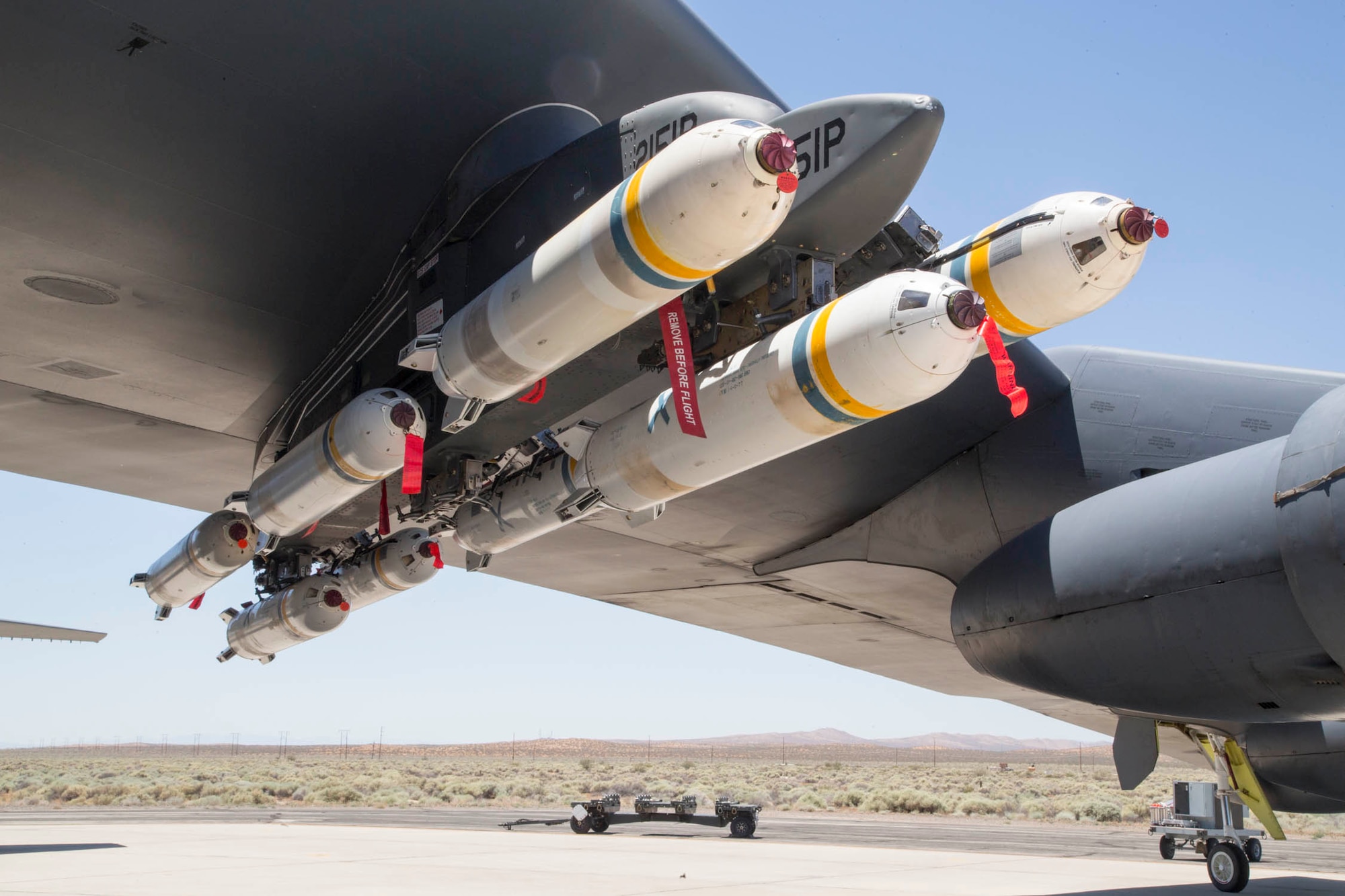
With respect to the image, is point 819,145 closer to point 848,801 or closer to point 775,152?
point 775,152

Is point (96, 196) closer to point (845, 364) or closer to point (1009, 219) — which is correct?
point (845, 364)

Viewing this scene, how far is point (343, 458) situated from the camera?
8.05 metres

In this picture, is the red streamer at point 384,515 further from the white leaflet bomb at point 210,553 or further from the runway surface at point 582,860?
the runway surface at point 582,860

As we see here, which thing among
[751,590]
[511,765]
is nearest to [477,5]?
[751,590]

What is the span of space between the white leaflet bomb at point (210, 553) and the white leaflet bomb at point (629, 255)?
16.6ft

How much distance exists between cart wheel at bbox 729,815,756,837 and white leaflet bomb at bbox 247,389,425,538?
16.0 metres

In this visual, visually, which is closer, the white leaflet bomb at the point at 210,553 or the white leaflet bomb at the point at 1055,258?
the white leaflet bomb at the point at 1055,258

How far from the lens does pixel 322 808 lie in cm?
3709

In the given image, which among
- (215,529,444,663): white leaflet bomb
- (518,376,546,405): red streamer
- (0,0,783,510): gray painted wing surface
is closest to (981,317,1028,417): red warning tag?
(518,376,546,405): red streamer

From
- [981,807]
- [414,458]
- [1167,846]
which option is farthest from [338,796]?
[414,458]

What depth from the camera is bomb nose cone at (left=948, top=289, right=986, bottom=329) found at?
5.50 m

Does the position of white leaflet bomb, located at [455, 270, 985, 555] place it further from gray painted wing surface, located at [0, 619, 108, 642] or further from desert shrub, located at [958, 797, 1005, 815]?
desert shrub, located at [958, 797, 1005, 815]

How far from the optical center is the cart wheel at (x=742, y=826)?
888 inches

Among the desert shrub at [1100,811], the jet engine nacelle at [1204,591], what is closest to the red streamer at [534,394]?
the jet engine nacelle at [1204,591]
